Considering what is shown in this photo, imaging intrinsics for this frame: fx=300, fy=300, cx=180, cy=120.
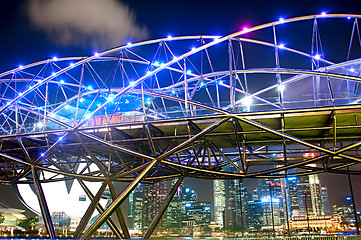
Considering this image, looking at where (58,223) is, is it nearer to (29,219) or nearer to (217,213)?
(29,219)

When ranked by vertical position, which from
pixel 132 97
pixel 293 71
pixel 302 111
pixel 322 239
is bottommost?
pixel 322 239

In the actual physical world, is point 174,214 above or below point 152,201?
below

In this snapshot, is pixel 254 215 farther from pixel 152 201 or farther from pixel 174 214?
pixel 152 201

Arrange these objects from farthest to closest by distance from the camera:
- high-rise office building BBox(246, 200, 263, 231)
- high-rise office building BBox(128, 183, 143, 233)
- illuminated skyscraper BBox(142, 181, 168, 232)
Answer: illuminated skyscraper BBox(142, 181, 168, 232)
high-rise office building BBox(128, 183, 143, 233)
high-rise office building BBox(246, 200, 263, 231)

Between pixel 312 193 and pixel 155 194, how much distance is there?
10199 cm

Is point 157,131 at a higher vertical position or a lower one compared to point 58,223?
higher

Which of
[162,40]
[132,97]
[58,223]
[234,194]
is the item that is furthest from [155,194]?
[162,40]

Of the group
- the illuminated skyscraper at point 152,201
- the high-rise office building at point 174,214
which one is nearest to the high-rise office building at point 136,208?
the illuminated skyscraper at point 152,201

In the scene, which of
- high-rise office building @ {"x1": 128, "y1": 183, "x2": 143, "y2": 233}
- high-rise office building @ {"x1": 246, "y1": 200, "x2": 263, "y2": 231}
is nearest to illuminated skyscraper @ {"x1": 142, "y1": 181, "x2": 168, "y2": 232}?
high-rise office building @ {"x1": 128, "y1": 183, "x2": 143, "y2": 233}

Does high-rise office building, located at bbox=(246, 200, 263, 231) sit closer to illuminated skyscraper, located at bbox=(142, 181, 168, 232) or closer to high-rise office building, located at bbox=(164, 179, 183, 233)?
high-rise office building, located at bbox=(164, 179, 183, 233)

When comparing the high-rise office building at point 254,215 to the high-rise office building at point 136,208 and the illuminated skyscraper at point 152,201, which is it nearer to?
the illuminated skyscraper at point 152,201

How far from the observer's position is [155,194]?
6329 inches

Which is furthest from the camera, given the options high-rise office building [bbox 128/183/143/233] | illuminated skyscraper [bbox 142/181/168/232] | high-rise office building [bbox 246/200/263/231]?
illuminated skyscraper [bbox 142/181/168/232]

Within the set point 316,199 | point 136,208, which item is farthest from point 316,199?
point 136,208
